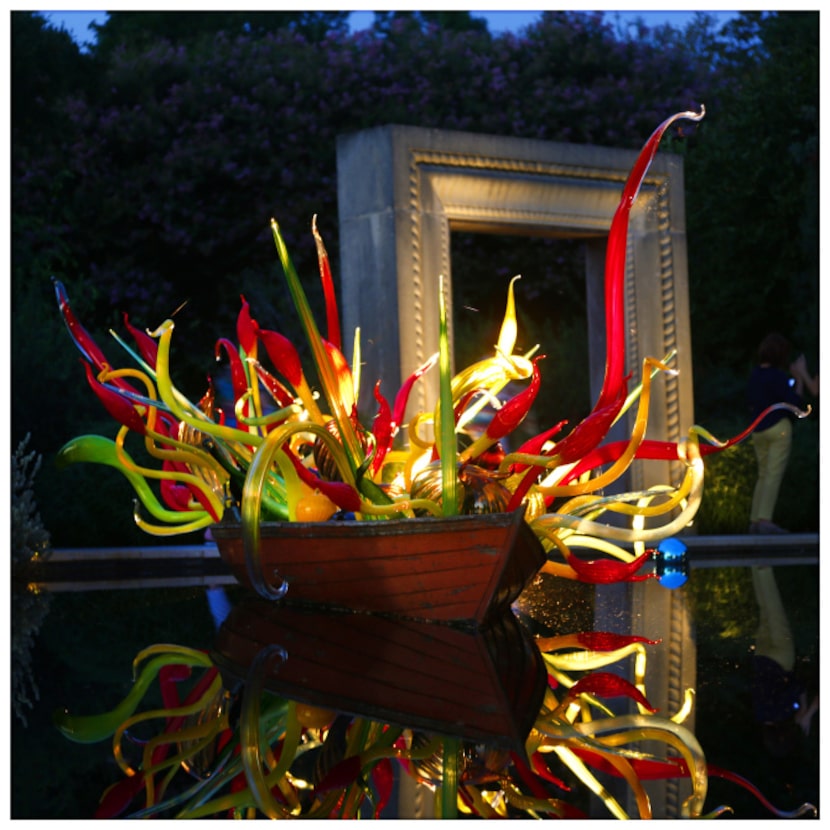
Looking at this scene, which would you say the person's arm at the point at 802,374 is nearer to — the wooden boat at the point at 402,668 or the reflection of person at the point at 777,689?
the reflection of person at the point at 777,689

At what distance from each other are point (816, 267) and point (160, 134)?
23.8ft

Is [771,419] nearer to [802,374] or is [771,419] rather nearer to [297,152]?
[802,374]

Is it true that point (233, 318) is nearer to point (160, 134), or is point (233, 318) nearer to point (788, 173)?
point (160, 134)

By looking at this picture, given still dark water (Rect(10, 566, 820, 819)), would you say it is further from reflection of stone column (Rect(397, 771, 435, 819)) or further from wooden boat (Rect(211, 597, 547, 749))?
reflection of stone column (Rect(397, 771, 435, 819))

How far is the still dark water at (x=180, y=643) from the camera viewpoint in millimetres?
2771

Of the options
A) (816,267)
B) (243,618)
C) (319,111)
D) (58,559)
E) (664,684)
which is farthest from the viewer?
(319,111)

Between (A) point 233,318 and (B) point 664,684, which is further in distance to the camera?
(A) point 233,318

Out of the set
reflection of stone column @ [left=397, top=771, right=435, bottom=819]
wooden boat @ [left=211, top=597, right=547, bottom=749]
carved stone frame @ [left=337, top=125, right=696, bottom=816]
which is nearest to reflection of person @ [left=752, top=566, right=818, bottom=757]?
wooden boat @ [left=211, top=597, right=547, bottom=749]

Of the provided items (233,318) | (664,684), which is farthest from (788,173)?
(664,684)

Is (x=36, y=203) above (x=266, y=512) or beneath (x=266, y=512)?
above

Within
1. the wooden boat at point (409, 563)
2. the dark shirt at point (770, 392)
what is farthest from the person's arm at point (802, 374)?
the wooden boat at point (409, 563)

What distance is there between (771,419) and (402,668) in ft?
22.4

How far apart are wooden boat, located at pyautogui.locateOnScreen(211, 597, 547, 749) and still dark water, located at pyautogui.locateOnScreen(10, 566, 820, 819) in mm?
363

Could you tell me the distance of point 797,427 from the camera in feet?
43.1
